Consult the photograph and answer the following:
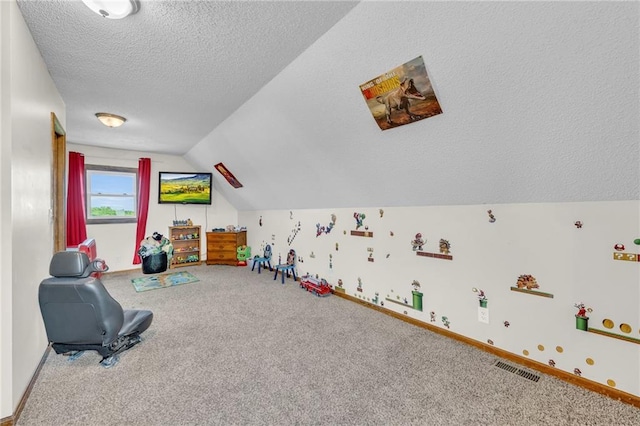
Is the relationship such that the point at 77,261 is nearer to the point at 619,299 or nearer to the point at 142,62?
the point at 142,62

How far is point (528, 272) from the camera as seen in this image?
216cm

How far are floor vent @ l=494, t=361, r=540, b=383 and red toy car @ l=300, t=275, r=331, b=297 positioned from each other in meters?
2.26

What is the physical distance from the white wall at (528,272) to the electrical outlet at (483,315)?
0.04 m

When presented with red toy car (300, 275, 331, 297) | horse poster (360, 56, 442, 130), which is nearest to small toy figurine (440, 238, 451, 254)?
horse poster (360, 56, 442, 130)

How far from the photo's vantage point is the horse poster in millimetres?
1904

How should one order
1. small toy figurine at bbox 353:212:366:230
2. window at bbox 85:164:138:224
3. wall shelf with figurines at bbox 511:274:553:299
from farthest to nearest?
window at bbox 85:164:138:224 → small toy figurine at bbox 353:212:366:230 → wall shelf with figurines at bbox 511:274:553:299

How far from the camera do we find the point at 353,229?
3.75m

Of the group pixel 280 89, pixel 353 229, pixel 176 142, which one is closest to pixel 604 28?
pixel 280 89

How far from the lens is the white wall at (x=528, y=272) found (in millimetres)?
1775

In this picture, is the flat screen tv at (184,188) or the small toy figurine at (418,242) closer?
the small toy figurine at (418,242)

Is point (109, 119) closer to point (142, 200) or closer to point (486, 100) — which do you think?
point (142, 200)

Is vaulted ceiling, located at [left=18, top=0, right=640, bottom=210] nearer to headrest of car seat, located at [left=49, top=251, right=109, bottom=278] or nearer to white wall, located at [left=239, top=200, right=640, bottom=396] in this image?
white wall, located at [left=239, top=200, right=640, bottom=396]

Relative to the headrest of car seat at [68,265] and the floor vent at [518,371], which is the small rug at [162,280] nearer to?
the headrest of car seat at [68,265]


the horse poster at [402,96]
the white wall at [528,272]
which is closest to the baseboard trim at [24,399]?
the white wall at [528,272]
